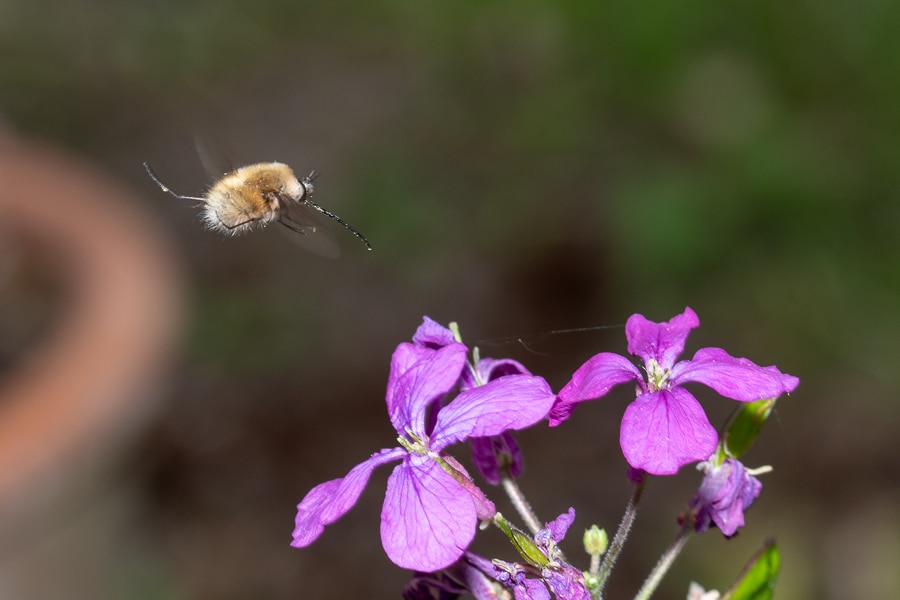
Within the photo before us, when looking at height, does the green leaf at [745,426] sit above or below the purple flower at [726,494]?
above

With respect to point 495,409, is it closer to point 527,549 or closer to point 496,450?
point 527,549

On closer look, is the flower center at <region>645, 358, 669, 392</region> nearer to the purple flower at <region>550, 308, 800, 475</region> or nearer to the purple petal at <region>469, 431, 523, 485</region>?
the purple flower at <region>550, 308, 800, 475</region>

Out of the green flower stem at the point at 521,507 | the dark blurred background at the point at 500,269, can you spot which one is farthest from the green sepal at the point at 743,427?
the dark blurred background at the point at 500,269

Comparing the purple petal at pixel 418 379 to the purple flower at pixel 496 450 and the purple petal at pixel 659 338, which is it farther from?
the purple petal at pixel 659 338

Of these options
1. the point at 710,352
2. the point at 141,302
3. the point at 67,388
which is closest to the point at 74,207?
the point at 141,302

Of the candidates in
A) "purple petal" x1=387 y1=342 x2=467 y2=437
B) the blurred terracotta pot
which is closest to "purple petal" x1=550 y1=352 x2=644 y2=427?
"purple petal" x1=387 y1=342 x2=467 y2=437

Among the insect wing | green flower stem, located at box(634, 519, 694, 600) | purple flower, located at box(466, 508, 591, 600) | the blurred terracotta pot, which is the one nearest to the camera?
purple flower, located at box(466, 508, 591, 600)

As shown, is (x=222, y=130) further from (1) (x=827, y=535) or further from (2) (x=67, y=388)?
(1) (x=827, y=535)

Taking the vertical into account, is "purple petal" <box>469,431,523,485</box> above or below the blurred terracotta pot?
above
